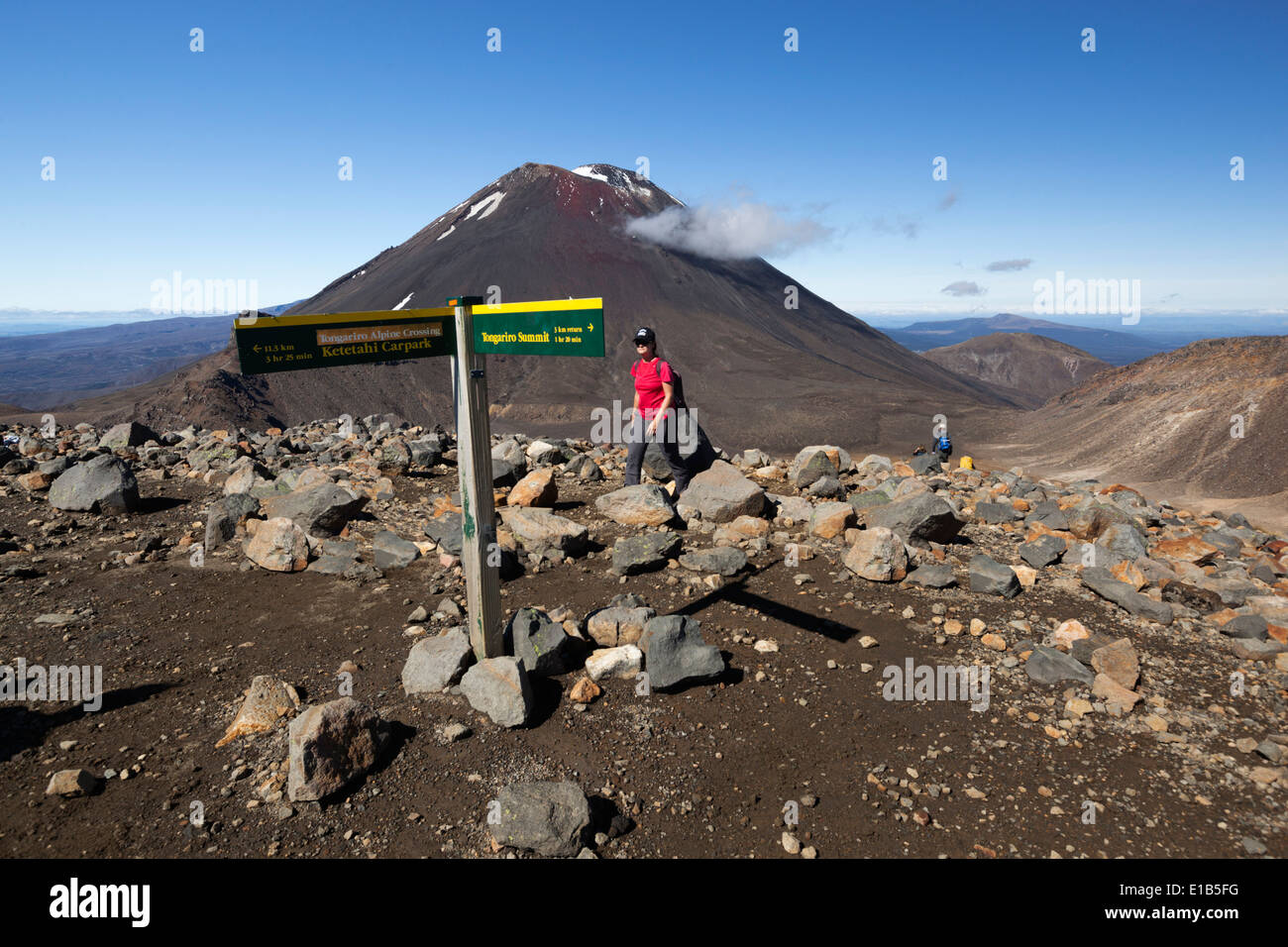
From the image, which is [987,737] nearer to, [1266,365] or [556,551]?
[556,551]

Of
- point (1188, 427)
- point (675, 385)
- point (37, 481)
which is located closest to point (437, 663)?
point (675, 385)

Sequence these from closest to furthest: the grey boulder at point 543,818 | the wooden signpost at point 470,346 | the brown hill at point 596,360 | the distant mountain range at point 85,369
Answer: the grey boulder at point 543,818 < the wooden signpost at point 470,346 < the brown hill at point 596,360 < the distant mountain range at point 85,369

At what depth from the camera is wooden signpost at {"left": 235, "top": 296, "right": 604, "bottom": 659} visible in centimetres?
325

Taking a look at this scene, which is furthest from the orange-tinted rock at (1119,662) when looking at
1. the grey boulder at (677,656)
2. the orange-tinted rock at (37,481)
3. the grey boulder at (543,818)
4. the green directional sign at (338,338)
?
the orange-tinted rock at (37,481)

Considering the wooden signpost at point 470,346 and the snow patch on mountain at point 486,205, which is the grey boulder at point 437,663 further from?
the snow patch on mountain at point 486,205

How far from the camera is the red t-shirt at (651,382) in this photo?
6293 millimetres

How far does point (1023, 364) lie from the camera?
287 ft

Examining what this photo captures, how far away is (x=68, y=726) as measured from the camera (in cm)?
334

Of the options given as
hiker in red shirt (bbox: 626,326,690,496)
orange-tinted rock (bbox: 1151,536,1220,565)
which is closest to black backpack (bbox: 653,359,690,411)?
hiker in red shirt (bbox: 626,326,690,496)

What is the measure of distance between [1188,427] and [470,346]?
23.0 meters

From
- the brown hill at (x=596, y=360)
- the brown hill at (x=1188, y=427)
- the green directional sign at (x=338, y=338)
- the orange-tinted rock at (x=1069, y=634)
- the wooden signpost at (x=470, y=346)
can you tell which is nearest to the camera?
the green directional sign at (x=338, y=338)

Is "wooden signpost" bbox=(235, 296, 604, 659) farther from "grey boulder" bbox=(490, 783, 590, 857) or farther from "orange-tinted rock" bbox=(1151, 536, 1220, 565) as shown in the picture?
"orange-tinted rock" bbox=(1151, 536, 1220, 565)
